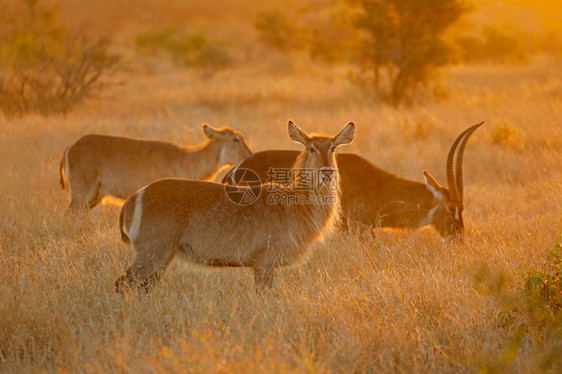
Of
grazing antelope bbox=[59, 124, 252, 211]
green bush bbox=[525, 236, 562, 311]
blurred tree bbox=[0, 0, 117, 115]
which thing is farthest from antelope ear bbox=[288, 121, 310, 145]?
blurred tree bbox=[0, 0, 117, 115]

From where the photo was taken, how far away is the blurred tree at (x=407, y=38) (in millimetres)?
16688

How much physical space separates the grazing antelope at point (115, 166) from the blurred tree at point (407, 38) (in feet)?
32.9

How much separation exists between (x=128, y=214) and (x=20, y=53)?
45.2 ft

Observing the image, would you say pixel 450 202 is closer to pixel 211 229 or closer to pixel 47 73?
pixel 211 229

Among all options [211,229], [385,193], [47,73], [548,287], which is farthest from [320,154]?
[47,73]

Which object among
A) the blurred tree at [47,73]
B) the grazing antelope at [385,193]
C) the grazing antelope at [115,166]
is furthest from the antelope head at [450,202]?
the blurred tree at [47,73]

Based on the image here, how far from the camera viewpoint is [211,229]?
4586 mm

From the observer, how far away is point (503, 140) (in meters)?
10.7

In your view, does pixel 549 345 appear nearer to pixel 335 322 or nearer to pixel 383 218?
pixel 335 322

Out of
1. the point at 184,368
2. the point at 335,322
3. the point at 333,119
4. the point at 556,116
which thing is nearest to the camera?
the point at 184,368

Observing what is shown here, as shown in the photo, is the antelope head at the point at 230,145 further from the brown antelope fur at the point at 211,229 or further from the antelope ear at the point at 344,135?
the brown antelope fur at the point at 211,229

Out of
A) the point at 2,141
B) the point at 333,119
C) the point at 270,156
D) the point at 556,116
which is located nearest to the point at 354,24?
the point at 333,119

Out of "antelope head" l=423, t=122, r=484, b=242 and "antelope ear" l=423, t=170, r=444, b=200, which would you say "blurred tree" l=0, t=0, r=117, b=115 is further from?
"antelope head" l=423, t=122, r=484, b=242

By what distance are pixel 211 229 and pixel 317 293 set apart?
988mm
